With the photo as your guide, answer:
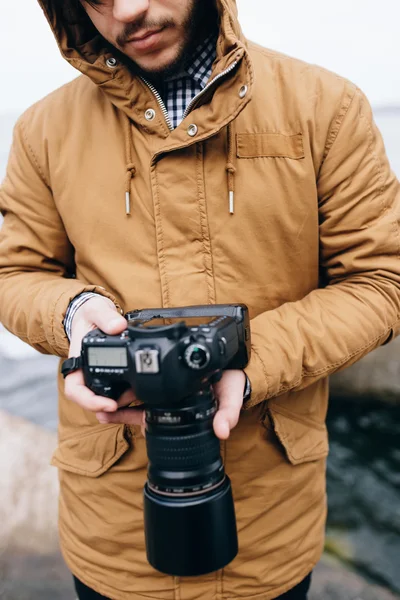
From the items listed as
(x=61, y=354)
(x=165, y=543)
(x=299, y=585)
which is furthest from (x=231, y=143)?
(x=299, y=585)

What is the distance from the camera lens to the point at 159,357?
2.86 feet

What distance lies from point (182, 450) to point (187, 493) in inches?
2.6

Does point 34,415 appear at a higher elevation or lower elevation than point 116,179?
lower

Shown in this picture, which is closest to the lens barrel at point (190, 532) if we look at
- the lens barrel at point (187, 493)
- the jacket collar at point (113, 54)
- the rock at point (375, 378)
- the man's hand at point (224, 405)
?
the lens barrel at point (187, 493)

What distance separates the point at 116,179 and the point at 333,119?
0.40m

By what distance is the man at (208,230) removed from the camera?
1098 millimetres

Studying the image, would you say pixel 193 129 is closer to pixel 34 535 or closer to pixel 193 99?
pixel 193 99

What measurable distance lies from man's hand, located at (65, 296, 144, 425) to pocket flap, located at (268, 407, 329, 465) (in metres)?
0.30

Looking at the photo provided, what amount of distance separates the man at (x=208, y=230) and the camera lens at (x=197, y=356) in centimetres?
16

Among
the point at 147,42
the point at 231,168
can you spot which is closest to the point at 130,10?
the point at 147,42

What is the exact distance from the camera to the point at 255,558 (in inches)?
48.3

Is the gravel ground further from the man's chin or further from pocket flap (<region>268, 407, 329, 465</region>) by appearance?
the man's chin

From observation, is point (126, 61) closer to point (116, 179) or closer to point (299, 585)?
point (116, 179)

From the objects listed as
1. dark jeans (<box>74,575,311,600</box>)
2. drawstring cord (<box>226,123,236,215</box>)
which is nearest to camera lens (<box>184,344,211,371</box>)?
drawstring cord (<box>226,123,236,215</box>)
